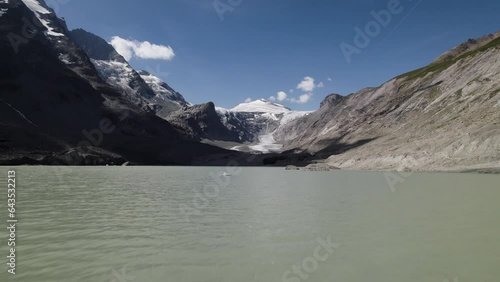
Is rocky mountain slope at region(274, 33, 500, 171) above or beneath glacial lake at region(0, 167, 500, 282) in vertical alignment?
above

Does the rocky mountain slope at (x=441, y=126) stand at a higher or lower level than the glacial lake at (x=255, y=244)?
higher

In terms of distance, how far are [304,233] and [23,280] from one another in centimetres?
1280

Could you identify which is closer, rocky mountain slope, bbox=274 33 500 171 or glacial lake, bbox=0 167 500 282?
glacial lake, bbox=0 167 500 282

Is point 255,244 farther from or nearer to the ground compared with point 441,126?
nearer to the ground

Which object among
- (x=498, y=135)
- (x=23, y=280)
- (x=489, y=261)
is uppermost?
(x=498, y=135)

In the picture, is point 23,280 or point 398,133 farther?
point 398,133

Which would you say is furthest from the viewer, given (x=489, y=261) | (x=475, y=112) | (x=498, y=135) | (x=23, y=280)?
(x=475, y=112)

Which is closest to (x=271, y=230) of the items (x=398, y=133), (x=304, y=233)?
(x=304, y=233)

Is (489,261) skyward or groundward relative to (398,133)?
groundward

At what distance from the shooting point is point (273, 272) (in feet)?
40.5

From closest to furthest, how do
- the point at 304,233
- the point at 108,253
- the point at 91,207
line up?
the point at 108,253 → the point at 304,233 → the point at 91,207

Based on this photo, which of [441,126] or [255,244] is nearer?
[255,244]

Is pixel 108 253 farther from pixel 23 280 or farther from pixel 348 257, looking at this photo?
pixel 348 257

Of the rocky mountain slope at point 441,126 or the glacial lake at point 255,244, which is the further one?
the rocky mountain slope at point 441,126
